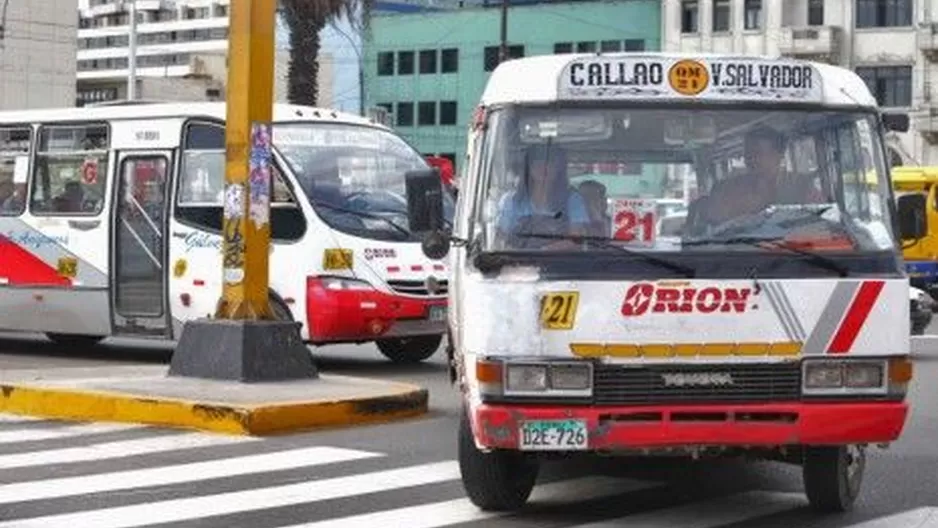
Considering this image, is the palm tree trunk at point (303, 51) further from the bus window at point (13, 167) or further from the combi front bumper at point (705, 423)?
the combi front bumper at point (705, 423)

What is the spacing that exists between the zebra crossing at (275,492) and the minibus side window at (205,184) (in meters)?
5.04

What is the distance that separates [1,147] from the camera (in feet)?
61.2

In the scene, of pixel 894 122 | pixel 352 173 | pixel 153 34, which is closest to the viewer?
pixel 894 122

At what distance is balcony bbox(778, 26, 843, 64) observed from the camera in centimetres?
6378

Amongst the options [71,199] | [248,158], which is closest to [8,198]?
[71,199]

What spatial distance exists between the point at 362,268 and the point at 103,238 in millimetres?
3116

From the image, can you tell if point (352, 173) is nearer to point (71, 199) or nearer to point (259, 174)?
point (71, 199)

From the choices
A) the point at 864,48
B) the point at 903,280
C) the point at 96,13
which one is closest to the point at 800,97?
the point at 903,280

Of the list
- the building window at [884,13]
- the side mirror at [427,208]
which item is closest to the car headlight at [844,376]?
the side mirror at [427,208]

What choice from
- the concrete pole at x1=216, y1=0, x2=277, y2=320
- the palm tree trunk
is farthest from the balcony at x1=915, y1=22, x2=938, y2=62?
the concrete pole at x1=216, y1=0, x2=277, y2=320

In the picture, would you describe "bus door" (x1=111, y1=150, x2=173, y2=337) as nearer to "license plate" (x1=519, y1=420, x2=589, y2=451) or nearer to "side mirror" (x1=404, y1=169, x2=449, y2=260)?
"side mirror" (x1=404, y1=169, x2=449, y2=260)

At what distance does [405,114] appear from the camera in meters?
77.6

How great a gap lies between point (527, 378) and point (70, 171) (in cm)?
1111

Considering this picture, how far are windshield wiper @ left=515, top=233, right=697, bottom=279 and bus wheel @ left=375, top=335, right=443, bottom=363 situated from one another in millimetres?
9301
